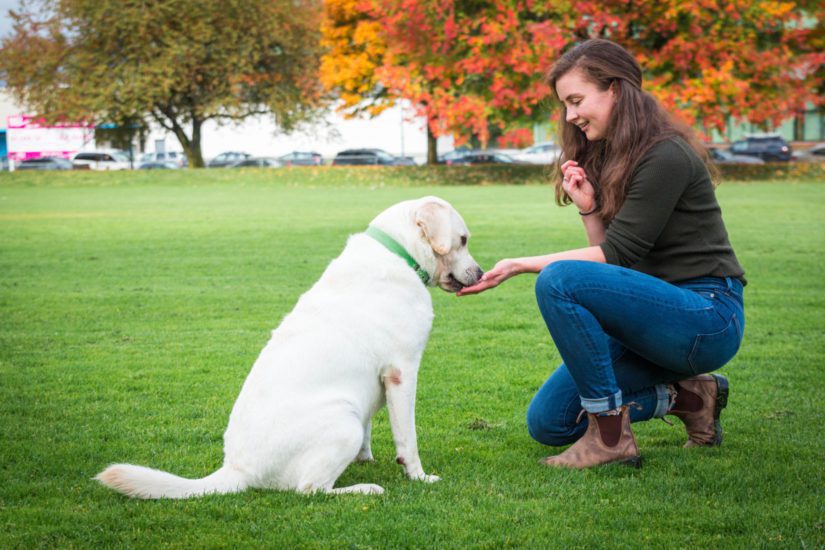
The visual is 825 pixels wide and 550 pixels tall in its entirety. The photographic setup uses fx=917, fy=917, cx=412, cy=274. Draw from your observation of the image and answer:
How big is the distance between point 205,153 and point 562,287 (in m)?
74.8

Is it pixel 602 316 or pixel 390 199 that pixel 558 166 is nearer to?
pixel 602 316

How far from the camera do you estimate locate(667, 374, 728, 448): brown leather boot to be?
477 cm

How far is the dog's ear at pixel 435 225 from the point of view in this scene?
434cm

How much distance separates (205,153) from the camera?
250 feet

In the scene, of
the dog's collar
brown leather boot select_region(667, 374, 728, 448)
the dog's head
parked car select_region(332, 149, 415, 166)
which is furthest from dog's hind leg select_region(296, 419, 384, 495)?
parked car select_region(332, 149, 415, 166)

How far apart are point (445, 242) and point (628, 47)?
31767 millimetres

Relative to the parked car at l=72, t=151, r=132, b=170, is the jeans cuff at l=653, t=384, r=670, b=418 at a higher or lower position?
lower

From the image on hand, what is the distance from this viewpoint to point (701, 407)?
4.78 metres

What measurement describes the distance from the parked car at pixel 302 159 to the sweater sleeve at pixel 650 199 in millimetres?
54899

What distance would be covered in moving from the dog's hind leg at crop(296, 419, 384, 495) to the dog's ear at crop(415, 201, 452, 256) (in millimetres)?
956

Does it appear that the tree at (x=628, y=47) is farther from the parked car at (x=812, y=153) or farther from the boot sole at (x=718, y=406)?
the boot sole at (x=718, y=406)

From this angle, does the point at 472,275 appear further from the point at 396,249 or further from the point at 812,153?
the point at 812,153

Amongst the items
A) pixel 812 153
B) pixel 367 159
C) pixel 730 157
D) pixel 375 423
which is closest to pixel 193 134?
pixel 367 159

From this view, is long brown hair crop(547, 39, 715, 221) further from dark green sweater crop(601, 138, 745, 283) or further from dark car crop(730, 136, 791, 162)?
dark car crop(730, 136, 791, 162)
